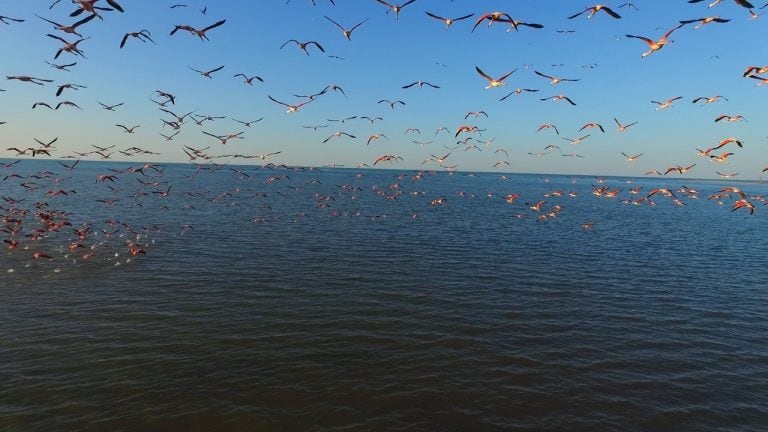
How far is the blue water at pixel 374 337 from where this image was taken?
53.8ft

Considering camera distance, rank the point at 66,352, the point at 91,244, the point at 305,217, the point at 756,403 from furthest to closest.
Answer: the point at 305,217 → the point at 91,244 → the point at 66,352 → the point at 756,403

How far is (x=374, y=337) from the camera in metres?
23.1

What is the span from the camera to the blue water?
16391 mm

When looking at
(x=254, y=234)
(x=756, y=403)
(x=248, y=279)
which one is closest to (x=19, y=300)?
(x=248, y=279)

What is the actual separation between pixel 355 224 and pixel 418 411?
47.1 meters

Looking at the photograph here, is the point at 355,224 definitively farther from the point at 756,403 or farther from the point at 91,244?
the point at 756,403

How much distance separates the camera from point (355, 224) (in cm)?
6272

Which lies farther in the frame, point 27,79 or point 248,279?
point 248,279

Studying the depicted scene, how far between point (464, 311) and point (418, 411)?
11.7 m

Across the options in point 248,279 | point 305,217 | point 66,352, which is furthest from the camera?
point 305,217

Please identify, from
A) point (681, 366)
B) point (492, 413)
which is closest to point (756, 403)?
point (681, 366)

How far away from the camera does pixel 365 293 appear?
30516 mm

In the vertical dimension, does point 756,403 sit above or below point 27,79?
below

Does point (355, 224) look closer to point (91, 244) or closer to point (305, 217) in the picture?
point (305, 217)
